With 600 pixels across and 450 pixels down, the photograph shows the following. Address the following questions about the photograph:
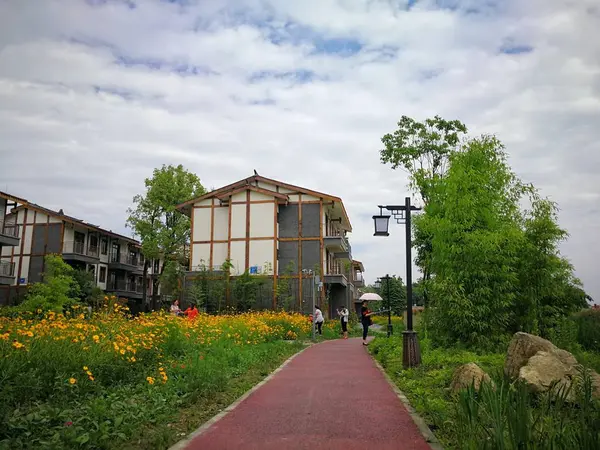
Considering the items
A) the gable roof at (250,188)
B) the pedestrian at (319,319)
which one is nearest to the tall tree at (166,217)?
the gable roof at (250,188)

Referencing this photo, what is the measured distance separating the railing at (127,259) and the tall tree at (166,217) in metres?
9.96

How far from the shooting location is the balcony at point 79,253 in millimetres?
39763

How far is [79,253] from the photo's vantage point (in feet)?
135

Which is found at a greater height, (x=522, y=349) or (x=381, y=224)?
A: (x=381, y=224)

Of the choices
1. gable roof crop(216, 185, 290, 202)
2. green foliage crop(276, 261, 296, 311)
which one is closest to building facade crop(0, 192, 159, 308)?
gable roof crop(216, 185, 290, 202)

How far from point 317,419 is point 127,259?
45.6m

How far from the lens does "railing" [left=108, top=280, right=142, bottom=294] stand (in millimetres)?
46822

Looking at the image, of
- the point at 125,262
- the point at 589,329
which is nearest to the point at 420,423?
the point at 589,329

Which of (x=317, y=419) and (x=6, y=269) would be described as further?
(x=6, y=269)

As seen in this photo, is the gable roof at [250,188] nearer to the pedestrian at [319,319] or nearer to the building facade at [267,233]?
the building facade at [267,233]

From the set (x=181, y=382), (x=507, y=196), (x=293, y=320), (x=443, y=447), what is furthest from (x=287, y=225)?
(x=443, y=447)

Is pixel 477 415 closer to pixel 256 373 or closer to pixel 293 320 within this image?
pixel 256 373

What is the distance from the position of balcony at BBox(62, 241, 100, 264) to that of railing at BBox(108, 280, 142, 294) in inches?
156

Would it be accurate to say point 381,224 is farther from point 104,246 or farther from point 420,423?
point 104,246
